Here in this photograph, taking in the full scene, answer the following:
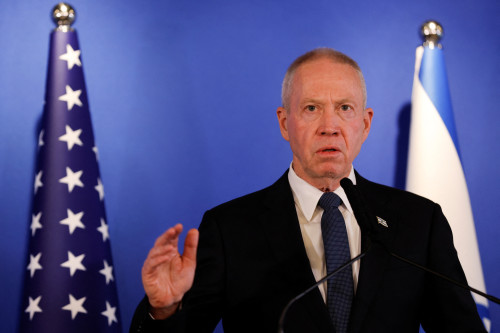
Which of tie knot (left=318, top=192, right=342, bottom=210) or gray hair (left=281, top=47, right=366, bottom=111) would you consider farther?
gray hair (left=281, top=47, right=366, bottom=111)

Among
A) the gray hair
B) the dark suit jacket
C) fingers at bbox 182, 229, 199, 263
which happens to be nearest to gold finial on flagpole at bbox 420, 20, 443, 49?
the gray hair

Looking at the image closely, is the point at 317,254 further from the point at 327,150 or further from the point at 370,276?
the point at 327,150

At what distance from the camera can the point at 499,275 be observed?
277 centimetres

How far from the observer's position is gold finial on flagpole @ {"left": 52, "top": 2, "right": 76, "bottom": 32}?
7.77ft

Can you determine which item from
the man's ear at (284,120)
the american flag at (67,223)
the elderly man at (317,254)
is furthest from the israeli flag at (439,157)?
the american flag at (67,223)

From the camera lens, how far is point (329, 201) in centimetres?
154

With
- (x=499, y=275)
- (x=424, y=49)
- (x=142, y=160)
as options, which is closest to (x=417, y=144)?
(x=424, y=49)

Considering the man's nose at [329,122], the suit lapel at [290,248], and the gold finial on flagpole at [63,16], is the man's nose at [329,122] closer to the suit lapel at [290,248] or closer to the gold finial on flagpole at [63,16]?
the suit lapel at [290,248]

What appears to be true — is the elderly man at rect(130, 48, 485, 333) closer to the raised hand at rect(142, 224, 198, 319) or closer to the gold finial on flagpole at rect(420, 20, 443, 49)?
the raised hand at rect(142, 224, 198, 319)

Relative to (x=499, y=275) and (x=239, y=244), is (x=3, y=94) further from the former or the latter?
(x=499, y=275)

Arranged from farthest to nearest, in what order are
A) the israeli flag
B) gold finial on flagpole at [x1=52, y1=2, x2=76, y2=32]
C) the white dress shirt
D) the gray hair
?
the israeli flag → gold finial on flagpole at [x1=52, y1=2, x2=76, y2=32] → the gray hair → the white dress shirt

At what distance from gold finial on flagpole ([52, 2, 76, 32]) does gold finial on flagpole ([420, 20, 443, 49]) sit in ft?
5.17

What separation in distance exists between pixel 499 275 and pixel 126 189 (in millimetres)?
1821

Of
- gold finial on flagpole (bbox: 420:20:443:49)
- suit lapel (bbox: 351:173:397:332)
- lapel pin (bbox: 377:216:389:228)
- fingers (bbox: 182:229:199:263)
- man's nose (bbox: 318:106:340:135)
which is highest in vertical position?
gold finial on flagpole (bbox: 420:20:443:49)
